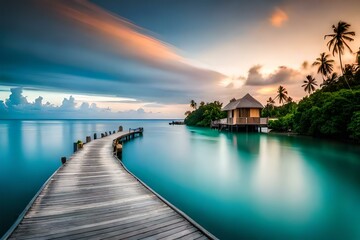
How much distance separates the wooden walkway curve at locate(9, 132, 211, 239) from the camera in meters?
3.18

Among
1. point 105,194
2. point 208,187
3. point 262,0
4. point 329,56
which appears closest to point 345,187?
point 208,187

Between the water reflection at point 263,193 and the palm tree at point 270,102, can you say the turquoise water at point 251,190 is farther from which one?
the palm tree at point 270,102

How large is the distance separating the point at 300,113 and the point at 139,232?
31093mm

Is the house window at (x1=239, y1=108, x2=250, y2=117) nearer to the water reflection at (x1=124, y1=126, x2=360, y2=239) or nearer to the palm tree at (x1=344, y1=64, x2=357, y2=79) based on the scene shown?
the water reflection at (x1=124, y1=126, x2=360, y2=239)

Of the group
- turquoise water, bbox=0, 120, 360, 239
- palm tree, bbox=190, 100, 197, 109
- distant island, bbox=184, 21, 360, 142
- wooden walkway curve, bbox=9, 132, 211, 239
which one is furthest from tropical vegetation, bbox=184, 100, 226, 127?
wooden walkway curve, bbox=9, 132, 211, 239

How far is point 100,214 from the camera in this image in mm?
3881

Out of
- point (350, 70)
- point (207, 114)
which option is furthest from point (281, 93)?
point (207, 114)

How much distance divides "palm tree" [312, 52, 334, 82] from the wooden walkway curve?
44.4m

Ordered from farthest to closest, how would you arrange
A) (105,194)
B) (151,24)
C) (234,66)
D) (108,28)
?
(234,66)
(151,24)
(108,28)
(105,194)

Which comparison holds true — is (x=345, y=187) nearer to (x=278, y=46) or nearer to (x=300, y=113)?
(x=278, y=46)

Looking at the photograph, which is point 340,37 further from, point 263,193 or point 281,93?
point 263,193

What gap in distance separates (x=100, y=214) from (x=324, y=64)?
153ft

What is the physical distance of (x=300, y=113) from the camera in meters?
27.6

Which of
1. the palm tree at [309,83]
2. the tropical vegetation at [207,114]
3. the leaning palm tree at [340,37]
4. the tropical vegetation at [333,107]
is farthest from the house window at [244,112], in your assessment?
the palm tree at [309,83]
